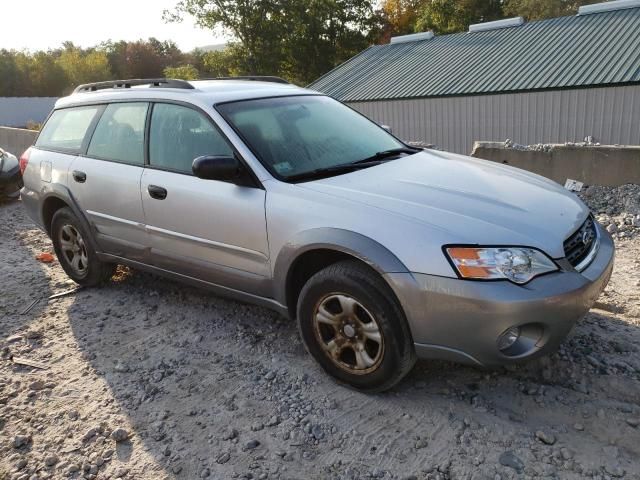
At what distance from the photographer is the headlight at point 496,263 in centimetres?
261

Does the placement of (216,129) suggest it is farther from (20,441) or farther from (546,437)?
(546,437)

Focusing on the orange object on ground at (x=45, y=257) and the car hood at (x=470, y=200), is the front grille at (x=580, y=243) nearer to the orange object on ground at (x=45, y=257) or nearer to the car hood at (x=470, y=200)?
the car hood at (x=470, y=200)

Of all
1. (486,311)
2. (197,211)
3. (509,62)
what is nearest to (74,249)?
(197,211)

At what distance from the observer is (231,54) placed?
40.0 meters

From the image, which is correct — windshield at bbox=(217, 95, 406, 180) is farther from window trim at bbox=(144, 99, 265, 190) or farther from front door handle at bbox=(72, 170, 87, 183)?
front door handle at bbox=(72, 170, 87, 183)

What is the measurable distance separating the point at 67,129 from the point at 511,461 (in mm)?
4461

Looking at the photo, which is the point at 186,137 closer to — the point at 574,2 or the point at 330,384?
the point at 330,384

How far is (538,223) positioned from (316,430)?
1.57m

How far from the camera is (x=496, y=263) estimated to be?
2.62 metres

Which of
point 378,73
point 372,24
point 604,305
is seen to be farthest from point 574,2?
point 604,305

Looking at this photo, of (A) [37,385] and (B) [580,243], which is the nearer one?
(B) [580,243]

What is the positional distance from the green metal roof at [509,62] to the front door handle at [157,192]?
56.8ft

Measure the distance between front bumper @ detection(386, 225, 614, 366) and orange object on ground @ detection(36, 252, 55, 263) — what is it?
16.0ft

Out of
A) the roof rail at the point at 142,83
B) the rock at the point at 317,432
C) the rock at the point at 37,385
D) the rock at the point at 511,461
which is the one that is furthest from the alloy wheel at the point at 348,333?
the roof rail at the point at 142,83
